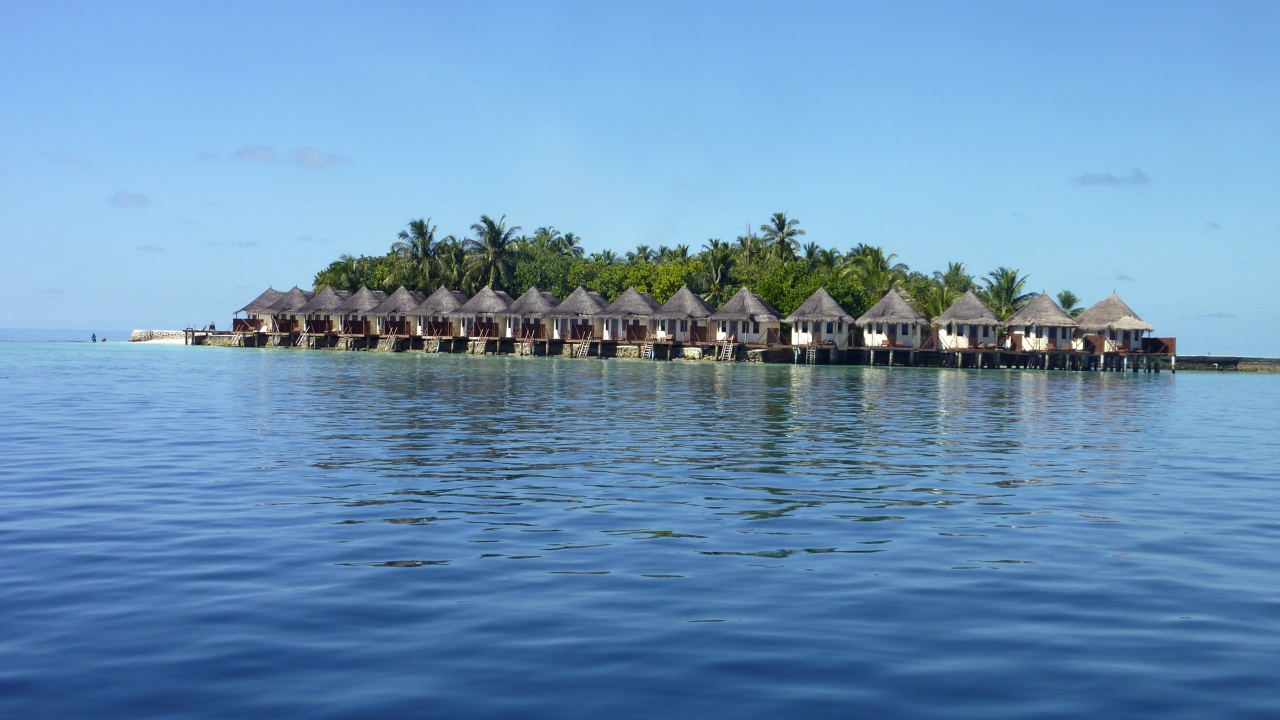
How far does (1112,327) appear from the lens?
6744 cm

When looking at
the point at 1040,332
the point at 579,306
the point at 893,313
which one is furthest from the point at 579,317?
the point at 1040,332

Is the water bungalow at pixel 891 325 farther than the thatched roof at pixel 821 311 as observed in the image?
Yes

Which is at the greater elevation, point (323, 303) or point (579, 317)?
point (323, 303)

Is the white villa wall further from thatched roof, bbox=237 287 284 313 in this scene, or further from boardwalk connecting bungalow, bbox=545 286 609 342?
thatched roof, bbox=237 287 284 313

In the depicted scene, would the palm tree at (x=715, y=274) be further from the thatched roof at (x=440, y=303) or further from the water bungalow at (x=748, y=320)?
the thatched roof at (x=440, y=303)

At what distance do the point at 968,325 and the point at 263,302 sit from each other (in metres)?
54.6

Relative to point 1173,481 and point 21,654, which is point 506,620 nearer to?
point 21,654

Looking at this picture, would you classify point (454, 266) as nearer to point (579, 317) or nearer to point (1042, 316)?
point (579, 317)

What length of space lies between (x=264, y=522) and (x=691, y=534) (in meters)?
4.35

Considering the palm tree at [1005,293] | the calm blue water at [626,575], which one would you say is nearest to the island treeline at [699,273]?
the palm tree at [1005,293]

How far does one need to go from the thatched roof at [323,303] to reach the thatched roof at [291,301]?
54cm

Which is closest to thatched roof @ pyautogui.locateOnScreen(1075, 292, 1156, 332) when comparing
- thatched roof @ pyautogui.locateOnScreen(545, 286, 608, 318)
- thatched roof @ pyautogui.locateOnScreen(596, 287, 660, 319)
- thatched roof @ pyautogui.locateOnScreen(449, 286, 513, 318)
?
thatched roof @ pyautogui.locateOnScreen(596, 287, 660, 319)

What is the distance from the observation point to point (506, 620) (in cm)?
763

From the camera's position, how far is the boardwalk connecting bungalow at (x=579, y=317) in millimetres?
75938
